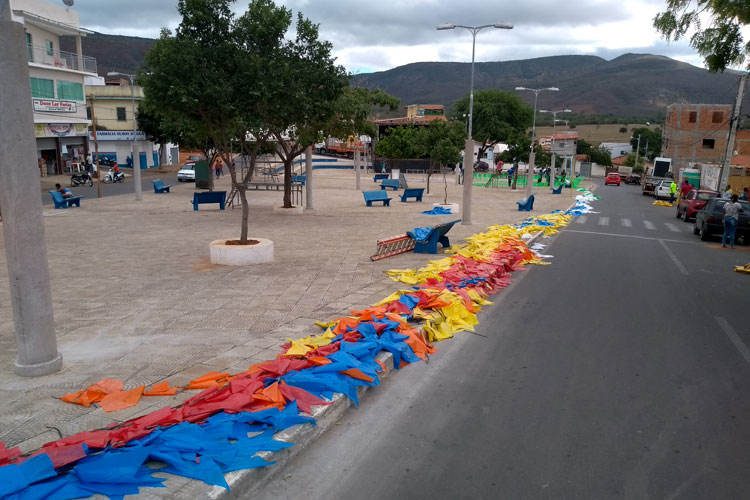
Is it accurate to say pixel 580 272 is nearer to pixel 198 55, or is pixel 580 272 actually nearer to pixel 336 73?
pixel 336 73

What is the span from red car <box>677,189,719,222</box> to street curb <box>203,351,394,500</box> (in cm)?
2474

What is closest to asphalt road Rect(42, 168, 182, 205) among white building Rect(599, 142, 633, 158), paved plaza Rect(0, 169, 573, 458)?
paved plaza Rect(0, 169, 573, 458)

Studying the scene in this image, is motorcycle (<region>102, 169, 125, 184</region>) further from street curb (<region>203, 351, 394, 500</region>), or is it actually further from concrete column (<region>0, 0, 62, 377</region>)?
street curb (<region>203, 351, 394, 500</region>)

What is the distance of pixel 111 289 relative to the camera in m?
9.45

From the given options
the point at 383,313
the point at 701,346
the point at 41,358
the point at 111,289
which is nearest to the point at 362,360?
the point at 383,313

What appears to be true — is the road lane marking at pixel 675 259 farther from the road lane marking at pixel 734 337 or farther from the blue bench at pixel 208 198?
the blue bench at pixel 208 198

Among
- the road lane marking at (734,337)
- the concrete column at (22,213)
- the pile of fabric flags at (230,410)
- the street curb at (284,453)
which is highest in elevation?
the concrete column at (22,213)

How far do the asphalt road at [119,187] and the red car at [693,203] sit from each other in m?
28.9

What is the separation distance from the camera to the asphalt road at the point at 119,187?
32031 mm

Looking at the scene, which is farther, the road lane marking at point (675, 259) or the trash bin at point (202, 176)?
the trash bin at point (202, 176)

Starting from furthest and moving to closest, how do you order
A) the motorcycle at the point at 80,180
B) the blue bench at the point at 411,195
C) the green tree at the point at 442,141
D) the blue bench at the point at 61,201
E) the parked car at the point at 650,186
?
the parked car at the point at 650,186 < the motorcycle at the point at 80,180 < the green tree at the point at 442,141 < the blue bench at the point at 411,195 < the blue bench at the point at 61,201

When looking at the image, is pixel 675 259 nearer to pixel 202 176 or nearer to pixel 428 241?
pixel 428 241

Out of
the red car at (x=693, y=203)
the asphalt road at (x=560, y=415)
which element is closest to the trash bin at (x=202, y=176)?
the red car at (x=693, y=203)

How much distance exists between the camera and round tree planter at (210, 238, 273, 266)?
1149cm
